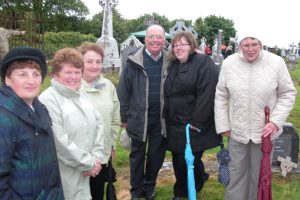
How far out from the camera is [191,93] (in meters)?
4.03

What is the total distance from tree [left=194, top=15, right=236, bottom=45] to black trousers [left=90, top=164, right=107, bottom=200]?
54.4 metres

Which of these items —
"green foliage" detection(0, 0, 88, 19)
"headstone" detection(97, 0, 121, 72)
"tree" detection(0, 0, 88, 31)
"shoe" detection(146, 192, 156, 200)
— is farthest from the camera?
"tree" detection(0, 0, 88, 31)

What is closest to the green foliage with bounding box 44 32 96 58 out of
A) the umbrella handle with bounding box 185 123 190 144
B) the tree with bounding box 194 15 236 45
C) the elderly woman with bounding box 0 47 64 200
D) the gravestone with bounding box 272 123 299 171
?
the tree with bounding box 194 15 236 45

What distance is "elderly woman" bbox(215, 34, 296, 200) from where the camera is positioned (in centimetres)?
355

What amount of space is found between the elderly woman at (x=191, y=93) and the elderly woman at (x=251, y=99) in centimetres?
18

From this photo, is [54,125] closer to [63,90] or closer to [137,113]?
[63,90]

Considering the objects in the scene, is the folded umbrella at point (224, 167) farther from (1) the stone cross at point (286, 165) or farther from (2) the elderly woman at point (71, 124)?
(1) the stone cross at point (286, 165)

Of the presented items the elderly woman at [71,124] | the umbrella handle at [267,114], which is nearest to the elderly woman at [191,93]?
the umbrella handle at [267,114]

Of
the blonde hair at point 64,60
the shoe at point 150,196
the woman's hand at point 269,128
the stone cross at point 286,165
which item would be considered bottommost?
the shoe at point 150,196

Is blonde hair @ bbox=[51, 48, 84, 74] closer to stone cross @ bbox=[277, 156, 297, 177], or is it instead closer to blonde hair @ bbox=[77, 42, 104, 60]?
blonde hair @ bbox=[77, 42, 104, 60]

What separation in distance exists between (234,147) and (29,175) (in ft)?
7.53

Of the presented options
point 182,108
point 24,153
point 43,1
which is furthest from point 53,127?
point 43,1

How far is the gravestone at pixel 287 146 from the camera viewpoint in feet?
17.7

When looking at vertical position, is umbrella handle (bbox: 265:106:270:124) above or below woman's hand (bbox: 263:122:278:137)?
above
